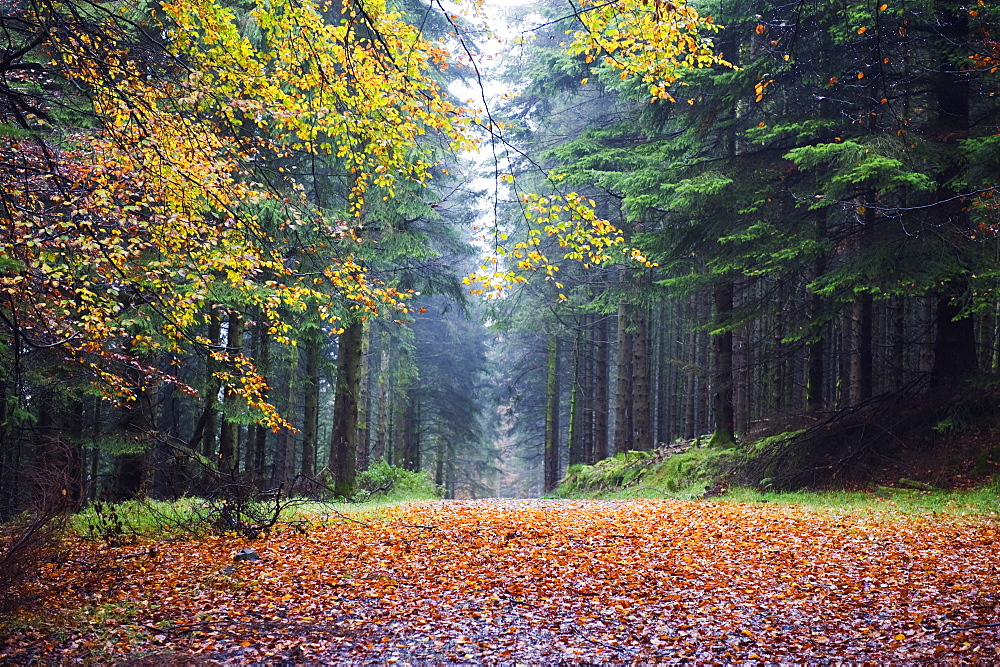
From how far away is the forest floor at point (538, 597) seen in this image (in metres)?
4.56

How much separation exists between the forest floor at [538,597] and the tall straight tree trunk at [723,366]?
6.02 meters

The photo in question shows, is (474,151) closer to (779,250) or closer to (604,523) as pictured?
(604,523)

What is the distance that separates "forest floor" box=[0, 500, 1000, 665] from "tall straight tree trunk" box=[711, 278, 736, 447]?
602cm

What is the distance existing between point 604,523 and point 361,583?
403cm

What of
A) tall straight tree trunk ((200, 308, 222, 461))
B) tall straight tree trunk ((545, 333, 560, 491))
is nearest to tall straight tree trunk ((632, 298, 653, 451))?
tall straight tree trunk ((545, 333, 560, 491))

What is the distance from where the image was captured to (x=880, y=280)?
1073 centimetres

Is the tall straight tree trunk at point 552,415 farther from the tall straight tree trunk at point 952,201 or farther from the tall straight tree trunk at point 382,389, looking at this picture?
the tall straight tree trunk at point 952,201

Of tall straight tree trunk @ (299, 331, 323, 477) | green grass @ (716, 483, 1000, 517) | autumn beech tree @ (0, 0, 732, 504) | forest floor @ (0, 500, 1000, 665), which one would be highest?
autumn beech tree @ (0, 0, 732, 504)

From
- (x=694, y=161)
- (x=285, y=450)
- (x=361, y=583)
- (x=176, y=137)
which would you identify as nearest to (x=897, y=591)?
(x=361, y=583)

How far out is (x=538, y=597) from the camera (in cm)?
579

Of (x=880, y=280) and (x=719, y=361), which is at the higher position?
(x=880, y=280)

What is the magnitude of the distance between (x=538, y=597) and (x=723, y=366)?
10186mm

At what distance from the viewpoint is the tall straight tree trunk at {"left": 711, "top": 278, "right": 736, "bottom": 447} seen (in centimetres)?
1418

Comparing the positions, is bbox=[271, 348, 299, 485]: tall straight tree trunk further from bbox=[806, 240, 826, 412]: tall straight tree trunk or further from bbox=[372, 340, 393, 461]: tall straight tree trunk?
bbox=[806, 240, 826, 412]: tall straight tree trunk
